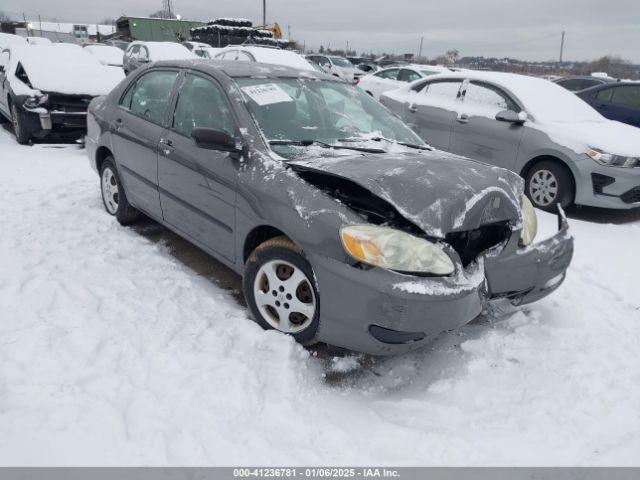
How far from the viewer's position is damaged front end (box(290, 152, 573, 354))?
2.38m

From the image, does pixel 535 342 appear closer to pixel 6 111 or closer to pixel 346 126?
pixel 346 126

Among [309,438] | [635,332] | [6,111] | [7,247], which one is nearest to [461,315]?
[309,438]

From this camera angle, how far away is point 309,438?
2.24 m

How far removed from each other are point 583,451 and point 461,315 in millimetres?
804

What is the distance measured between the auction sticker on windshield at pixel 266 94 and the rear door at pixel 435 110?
4.13 m

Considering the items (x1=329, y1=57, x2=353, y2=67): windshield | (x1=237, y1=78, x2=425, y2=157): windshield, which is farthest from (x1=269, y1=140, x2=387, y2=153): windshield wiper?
(x1=329, y1=57, x2=353, y2=67): windshield

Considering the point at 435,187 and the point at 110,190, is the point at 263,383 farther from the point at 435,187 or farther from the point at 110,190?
the point at 110,190

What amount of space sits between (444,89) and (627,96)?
4.56m

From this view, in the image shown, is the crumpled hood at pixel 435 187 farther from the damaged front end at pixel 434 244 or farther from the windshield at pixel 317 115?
the windshield at pixel 317 115

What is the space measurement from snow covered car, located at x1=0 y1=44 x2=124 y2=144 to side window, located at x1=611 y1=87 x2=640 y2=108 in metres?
9.43

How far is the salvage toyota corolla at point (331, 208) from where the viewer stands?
2434 millimetres

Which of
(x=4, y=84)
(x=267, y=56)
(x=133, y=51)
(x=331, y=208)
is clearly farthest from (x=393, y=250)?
(x=133, y=51)

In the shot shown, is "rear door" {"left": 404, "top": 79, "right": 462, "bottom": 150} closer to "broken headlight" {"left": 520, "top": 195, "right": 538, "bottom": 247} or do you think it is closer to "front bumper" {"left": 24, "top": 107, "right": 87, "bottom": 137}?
"broken headlight" {"left": 520, "top": 195, "right": 538, "bottom": 247}

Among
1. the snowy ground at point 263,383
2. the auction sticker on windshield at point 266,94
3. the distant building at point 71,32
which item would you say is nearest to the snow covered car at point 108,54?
the snowy ground at point 263,383
